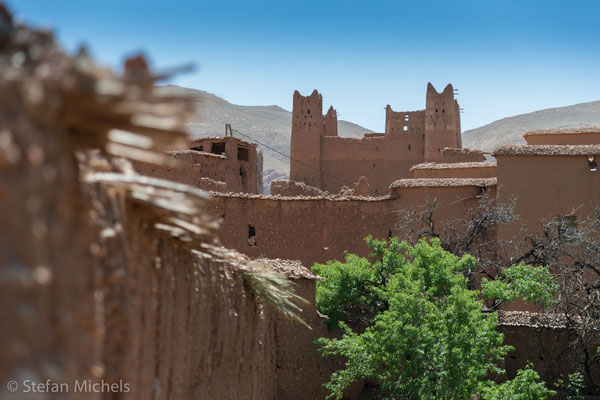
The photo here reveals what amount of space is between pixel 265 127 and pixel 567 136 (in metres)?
82.5

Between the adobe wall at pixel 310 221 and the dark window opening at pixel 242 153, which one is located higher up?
the dark window opening at pixel 242 153

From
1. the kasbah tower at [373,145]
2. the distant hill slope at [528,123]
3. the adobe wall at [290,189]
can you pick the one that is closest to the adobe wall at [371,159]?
the kasbah tower at [373,145]

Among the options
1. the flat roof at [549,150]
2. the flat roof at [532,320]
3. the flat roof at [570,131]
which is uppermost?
the flat roof at [570,131]

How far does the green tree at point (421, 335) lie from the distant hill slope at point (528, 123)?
262 feet

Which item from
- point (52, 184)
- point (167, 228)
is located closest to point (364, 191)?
point (167, 228)

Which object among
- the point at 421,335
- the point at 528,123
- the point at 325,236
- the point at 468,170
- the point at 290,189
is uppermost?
the point at 528,123

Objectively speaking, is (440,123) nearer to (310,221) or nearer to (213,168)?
(213,168)

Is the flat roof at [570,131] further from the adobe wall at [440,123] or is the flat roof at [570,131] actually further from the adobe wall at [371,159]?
the adobe wall at [440,123]

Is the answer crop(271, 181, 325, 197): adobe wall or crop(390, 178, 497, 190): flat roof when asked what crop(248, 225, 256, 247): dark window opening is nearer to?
crop(390, 178, 497, 190): flat roof

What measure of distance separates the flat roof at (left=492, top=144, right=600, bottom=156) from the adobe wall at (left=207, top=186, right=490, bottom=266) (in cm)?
121

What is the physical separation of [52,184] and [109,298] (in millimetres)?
968

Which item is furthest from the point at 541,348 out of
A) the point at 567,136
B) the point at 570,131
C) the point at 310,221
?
the point at 570,131

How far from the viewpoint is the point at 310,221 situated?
1998 cm

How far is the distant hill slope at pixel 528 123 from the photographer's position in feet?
318
